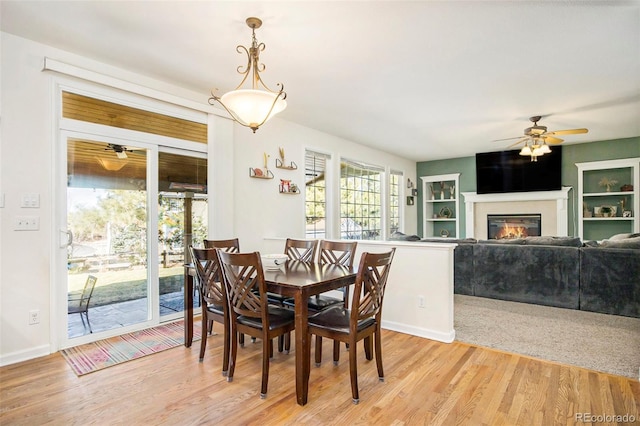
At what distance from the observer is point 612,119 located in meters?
5.12

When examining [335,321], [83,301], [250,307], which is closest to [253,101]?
[250,307]

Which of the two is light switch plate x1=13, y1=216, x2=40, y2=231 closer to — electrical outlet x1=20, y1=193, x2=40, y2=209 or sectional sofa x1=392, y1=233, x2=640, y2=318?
electrical outlet x1=20, y1=193, x2=40, y2=209

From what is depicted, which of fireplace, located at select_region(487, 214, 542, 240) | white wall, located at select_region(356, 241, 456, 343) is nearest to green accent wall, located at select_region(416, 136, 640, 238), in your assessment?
fireplace, located at select_region(487, 214, 542, 240)

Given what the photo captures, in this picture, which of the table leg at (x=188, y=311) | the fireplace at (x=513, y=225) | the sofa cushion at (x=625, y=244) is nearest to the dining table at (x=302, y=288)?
the table leg at (x=188, y=311)

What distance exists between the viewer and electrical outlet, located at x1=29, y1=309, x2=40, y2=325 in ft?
9.18

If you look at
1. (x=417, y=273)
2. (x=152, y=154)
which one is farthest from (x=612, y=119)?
(x=152, y=154)

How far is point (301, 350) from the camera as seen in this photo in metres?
2.17

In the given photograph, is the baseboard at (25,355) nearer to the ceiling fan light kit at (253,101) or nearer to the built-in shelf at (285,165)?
the ceiling fan light kit at (253,101)

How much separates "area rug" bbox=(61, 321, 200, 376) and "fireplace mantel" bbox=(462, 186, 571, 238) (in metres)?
6.75

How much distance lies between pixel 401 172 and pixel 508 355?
581 cm

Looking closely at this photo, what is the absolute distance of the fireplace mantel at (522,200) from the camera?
703cm

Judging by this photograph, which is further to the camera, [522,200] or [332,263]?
[522,200]

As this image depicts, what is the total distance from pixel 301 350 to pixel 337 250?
4.06 ft

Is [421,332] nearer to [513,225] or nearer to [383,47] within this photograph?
[383,47]
